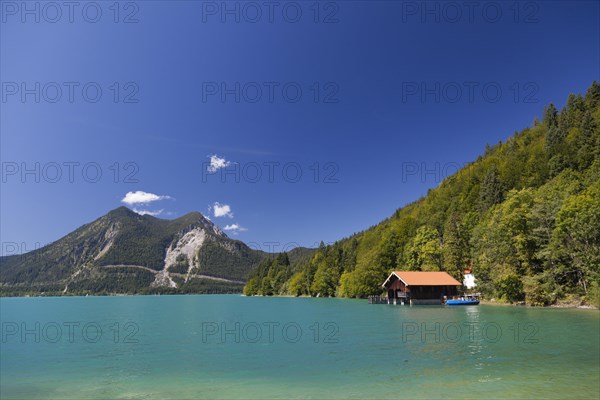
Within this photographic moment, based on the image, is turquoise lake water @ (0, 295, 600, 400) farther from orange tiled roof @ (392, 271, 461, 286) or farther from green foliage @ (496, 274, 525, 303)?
orange tiled roof @ (392, 271, 461, 286)

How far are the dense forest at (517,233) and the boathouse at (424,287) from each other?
6.11 meters

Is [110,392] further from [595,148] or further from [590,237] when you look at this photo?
[595,148]

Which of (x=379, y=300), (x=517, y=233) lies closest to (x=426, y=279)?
(x=379, y=300)

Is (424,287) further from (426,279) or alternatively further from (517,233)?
(517,233)

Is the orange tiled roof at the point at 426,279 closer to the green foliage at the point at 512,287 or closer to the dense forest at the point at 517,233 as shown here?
the dense forest at the point at 517,233

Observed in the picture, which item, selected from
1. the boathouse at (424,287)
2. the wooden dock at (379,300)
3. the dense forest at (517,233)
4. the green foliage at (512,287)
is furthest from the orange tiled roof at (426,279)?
the green foliage at (512,287)

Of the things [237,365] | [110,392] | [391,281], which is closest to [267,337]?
[237,365]

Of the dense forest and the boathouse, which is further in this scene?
the boathouse

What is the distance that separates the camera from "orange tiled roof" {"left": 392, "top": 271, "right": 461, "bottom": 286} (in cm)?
6938

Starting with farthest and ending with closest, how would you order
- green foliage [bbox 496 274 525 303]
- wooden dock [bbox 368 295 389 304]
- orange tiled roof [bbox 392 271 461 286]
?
1. wooden dock [bbox 368 295 389 304]
2. orange tiled roof [bbox 392 271 461 286]
3. green foliage [bbox 496 274 525 303]

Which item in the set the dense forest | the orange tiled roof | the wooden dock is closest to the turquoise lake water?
the dense forest

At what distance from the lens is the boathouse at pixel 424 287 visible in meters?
69.4

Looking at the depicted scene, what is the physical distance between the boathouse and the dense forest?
20.0 ft

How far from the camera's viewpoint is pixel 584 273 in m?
48.2
